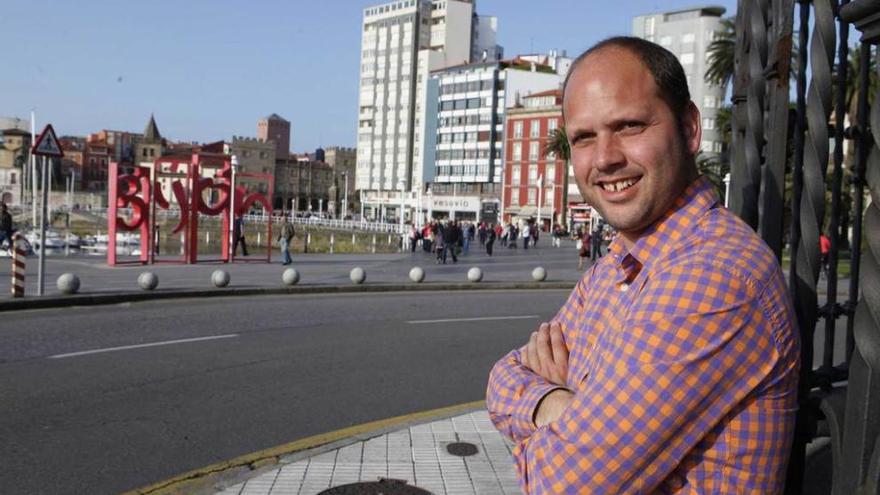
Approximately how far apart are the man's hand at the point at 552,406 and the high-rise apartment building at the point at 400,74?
109 meters

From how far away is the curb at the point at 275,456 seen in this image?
4723 mm

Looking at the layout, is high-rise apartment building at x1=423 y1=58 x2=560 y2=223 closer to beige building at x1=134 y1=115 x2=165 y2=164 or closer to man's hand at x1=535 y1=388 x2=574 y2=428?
beige building at x1=134 y1=115 x2=165 y2=164

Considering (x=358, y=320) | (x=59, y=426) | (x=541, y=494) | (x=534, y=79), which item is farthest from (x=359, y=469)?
(x=534, y=79)

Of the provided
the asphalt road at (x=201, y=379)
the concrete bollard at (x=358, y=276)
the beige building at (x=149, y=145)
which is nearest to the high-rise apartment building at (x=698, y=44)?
the concrete bollard at (x=358, y=276)

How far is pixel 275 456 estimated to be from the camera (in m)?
5.31

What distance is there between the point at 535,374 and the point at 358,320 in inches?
409

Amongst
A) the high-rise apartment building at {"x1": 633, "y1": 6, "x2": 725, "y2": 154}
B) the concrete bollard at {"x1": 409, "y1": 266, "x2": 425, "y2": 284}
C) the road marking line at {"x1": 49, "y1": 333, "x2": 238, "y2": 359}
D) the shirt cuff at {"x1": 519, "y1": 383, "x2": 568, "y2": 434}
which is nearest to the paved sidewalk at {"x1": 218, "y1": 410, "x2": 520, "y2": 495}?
the shirt cuff at {"x1": 519, "y1": 383, "x2": 568, "y2": 434}

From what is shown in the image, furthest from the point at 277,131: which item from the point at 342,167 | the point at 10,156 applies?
the point at 10,156

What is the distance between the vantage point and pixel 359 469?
497 centimetres

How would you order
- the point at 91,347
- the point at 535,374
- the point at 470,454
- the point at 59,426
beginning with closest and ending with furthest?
the point at 535,374
the point at 470,454
the point at 59,426
the point at 91,347

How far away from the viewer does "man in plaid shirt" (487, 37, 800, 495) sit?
4.55ft

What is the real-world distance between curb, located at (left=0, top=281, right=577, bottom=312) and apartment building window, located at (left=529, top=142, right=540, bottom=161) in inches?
2777

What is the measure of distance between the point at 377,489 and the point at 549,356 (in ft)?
9.74

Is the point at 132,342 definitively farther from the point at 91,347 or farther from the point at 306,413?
the point at 306,413
